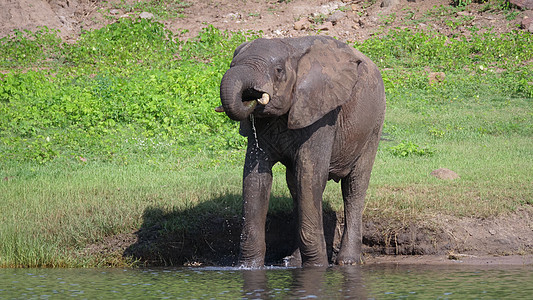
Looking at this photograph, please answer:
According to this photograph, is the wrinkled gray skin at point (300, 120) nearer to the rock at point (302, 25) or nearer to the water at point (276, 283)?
the water at point (276, 283)

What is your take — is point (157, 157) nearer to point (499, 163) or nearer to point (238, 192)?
point (238, 192)

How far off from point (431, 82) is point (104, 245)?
10955 mm

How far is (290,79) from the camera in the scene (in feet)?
22.8

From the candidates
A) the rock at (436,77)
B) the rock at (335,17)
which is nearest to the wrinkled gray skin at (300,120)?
the rock at (436,77)

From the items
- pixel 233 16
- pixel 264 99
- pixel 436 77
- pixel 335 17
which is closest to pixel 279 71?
pixel 264 99

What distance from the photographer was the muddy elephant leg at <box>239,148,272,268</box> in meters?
7.25

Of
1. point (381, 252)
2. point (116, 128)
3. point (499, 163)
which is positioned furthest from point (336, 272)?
point (116, 128)

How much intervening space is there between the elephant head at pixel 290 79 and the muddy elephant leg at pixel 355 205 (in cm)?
135

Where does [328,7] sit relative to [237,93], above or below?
above

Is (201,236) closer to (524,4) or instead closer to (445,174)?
(445,174)

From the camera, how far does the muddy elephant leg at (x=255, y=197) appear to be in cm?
725

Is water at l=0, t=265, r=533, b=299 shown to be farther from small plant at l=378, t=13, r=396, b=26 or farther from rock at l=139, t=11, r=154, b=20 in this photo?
rock at l=139, t=11, r=154, b=20

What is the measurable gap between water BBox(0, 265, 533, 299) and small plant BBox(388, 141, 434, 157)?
4.85m

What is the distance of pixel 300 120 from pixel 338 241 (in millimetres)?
2410
